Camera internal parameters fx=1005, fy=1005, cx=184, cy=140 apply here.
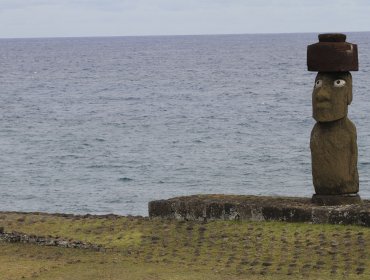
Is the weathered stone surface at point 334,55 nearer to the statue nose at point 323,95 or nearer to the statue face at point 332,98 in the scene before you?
the statue face at point 332,98

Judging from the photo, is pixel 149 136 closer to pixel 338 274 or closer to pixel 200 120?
pixel 200 120

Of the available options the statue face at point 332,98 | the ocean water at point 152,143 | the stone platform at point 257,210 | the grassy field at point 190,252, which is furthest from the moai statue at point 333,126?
the ocean water at point 152,143

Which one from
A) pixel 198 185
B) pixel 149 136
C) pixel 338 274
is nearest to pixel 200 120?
pixel 149 136

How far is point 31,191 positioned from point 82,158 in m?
8.41

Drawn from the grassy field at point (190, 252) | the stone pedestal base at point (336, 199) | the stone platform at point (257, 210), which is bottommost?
the grassy field at point (190, 252)

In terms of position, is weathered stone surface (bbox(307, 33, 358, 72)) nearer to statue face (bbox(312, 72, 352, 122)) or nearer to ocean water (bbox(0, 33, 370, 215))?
statue face (bbox(312, 72, 352, 122))

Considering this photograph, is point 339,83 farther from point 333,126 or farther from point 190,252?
point 190,252

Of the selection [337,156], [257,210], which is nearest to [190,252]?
[257,210]

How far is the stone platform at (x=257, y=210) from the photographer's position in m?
17.4

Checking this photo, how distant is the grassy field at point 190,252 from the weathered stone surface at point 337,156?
120cm

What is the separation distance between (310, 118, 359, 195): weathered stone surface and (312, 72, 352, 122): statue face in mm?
209

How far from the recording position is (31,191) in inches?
1437

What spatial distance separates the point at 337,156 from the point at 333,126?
55 centimetres

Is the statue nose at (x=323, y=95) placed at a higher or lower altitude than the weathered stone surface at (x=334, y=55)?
lower
